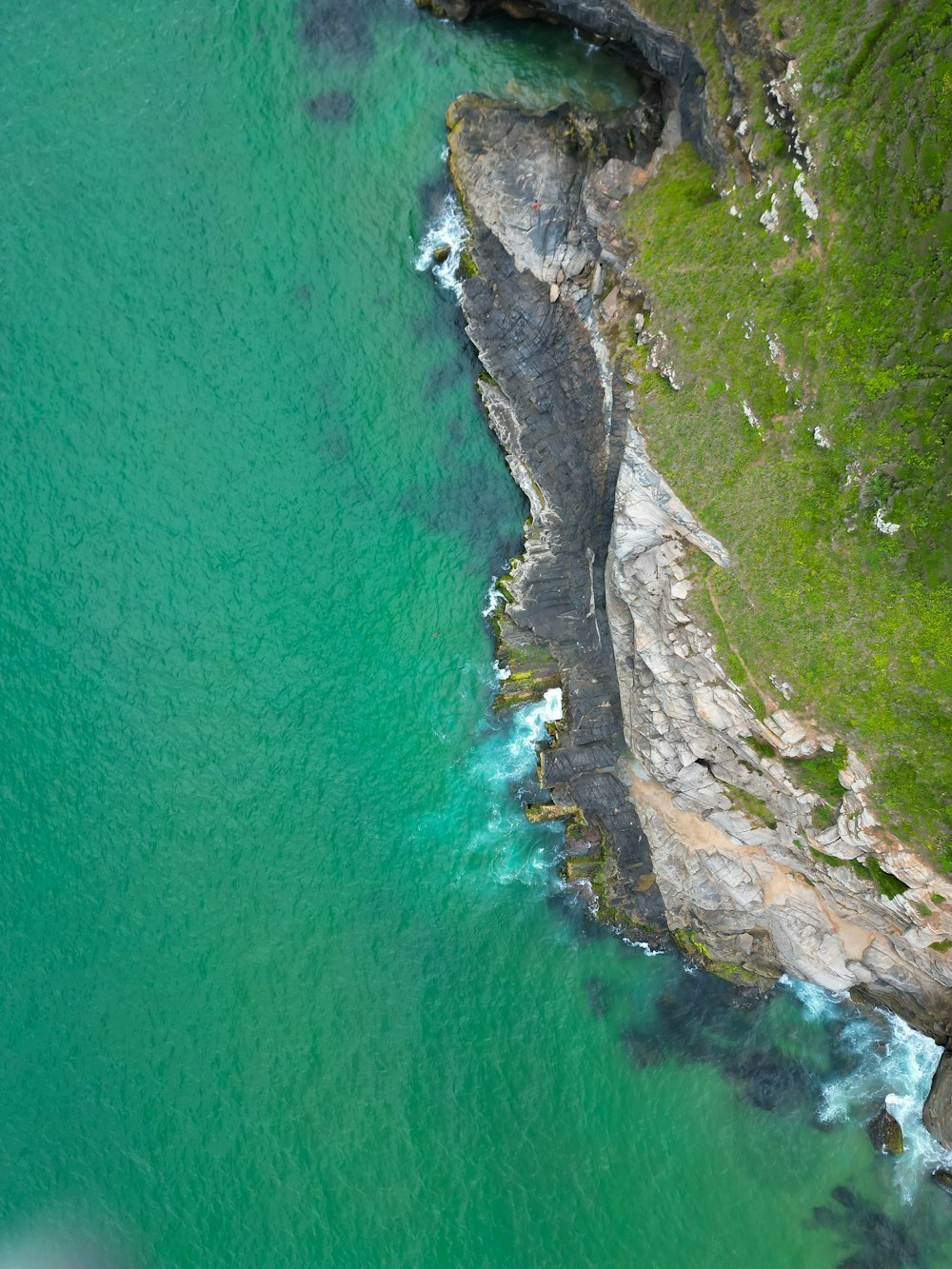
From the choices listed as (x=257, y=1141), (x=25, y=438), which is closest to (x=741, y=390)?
(x=25, y=438)

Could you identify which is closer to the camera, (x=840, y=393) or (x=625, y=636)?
(x=840, y=393)

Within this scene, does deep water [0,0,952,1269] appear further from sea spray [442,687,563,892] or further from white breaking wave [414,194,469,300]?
sea spray [442,687,563,892]

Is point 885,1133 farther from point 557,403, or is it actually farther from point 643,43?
point 643,43

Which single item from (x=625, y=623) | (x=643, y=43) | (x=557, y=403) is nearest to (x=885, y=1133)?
(x=625, y=623)

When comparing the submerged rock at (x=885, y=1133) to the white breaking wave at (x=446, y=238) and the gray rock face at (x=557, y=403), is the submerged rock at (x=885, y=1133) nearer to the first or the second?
the gray rock face at (x=557, y=403)

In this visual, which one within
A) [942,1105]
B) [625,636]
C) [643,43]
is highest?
[643,43]

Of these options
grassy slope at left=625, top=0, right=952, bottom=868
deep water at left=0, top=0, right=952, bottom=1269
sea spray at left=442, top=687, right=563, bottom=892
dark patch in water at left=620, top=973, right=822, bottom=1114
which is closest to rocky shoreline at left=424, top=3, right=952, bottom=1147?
sea spray at left=442, top=687, right=563, bottom=892
